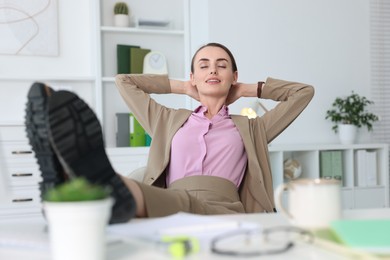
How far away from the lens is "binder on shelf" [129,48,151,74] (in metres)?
4.07

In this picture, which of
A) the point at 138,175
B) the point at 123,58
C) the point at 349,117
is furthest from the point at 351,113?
the point at 138,175

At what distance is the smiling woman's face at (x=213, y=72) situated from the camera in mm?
2336

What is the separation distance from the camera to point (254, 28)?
13.7ft

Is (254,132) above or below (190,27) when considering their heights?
below

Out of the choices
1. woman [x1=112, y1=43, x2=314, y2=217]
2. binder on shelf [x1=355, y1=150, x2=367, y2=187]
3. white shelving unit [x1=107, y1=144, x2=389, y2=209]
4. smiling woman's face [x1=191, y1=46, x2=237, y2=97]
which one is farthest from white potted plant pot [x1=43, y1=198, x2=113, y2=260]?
binder on shelf [x1=355, y1=150, x2=367, y2=187]

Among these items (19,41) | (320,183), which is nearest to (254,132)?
(320,183)

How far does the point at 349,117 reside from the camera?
13.9ft

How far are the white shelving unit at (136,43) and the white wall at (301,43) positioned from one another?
0.56ft

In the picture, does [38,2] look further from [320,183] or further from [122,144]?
[320,183]

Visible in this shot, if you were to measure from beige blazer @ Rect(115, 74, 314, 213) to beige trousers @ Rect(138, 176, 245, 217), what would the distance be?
0.35ft

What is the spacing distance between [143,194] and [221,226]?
323 mm

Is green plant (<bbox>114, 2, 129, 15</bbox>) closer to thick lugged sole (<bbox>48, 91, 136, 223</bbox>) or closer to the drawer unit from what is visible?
the drawer unit

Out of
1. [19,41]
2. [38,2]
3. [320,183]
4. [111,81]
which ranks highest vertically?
[38,2]

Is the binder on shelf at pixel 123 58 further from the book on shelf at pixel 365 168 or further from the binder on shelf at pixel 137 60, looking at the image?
the book on shelf at pixel 365 168
